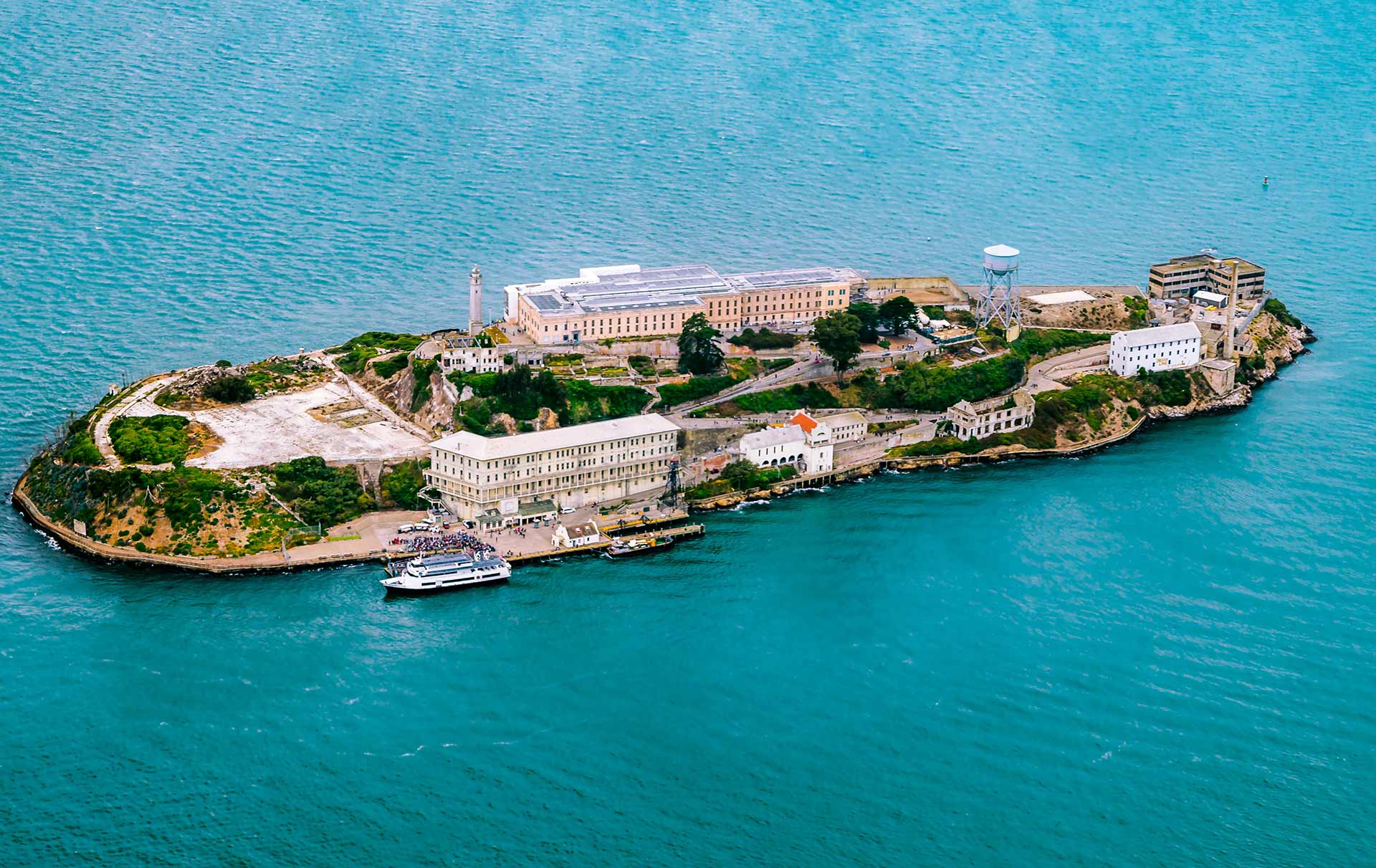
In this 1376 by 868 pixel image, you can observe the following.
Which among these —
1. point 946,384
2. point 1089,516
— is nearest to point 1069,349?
point 946,384

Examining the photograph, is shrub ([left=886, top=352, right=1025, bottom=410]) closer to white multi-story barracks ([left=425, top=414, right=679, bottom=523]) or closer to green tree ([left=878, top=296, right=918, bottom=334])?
green tree ([left=878, top=296, right=918, bottom=334])

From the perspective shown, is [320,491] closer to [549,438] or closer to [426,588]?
[426,588]

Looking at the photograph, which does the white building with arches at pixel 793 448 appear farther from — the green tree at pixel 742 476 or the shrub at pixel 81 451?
the shrub at pixel 81 451

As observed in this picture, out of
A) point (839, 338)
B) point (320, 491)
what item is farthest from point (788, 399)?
point (320, 491)

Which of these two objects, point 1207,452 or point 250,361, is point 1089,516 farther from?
point 250,361

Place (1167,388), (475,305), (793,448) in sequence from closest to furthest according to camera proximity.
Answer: (793,448), (475,305), (1167,388)

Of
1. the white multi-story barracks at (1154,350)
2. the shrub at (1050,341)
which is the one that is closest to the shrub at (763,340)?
the shrub at (1050,341)
